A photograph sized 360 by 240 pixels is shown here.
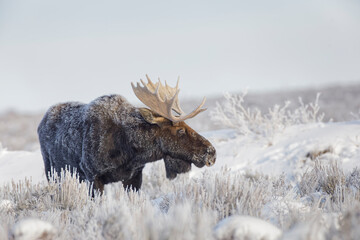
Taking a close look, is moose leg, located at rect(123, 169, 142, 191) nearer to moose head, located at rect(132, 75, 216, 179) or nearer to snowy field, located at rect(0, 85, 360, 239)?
snowy field, located at rect(0, 85, 360, 239)

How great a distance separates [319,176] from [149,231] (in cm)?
318

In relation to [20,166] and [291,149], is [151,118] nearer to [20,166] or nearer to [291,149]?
[291,149]

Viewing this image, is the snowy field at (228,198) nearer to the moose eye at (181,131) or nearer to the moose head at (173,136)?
the moose head at (173,136)

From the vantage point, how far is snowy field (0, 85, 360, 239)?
2.84m

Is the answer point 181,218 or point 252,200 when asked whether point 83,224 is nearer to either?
point 181,218

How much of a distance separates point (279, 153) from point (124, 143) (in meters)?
4.31

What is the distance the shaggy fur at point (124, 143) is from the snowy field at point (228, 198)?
0.35 meters

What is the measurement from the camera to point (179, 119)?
205 inches

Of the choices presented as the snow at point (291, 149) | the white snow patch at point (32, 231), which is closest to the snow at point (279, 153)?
the snow at point (291, 149)

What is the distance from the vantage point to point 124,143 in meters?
5.38

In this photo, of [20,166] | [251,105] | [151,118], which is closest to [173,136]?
[151,118]

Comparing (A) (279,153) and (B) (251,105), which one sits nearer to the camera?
(A) (279,153)

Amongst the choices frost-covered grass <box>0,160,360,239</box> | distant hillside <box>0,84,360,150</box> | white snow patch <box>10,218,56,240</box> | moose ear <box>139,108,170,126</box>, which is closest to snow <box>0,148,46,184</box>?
frost-covered grass <box>0,160,360,239</box>

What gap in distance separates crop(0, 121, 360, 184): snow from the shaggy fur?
2.57 metres
